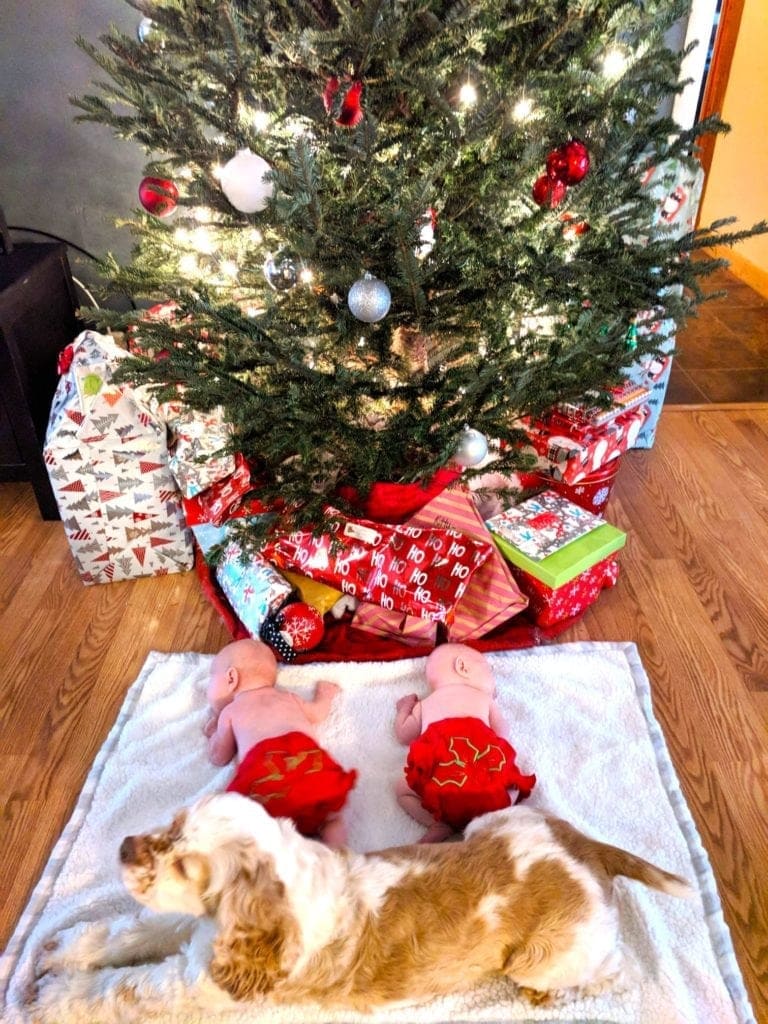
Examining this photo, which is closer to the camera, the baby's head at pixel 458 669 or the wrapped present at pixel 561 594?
the baby's head at pixel 458 669

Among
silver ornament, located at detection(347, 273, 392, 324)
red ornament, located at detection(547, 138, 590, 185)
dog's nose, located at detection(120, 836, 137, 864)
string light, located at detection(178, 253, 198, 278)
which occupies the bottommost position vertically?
dog's nose, located at detection(120, 836, 137, 864)

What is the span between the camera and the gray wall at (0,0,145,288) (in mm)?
2059

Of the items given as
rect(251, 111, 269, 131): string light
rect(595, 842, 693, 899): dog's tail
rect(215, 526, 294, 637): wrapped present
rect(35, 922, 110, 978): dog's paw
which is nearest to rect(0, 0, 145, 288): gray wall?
rect(251, 111, 269, 131): string light

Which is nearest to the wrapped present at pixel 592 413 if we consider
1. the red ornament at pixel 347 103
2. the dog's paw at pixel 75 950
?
the red ornament at pixel 347 103

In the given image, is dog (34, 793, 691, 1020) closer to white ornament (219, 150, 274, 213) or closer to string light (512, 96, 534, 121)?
white ornament (219, 150, 274, 213)

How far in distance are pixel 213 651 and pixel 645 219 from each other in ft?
4.53

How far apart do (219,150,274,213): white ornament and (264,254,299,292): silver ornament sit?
14cm

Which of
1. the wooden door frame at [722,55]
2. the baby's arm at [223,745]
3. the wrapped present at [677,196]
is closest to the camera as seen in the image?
the baby's arm at [223,745]

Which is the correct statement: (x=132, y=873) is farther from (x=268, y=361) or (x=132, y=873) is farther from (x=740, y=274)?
(x=740, y=274)

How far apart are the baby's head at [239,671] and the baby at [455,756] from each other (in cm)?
29

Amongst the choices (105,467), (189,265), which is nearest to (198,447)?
(105,467)

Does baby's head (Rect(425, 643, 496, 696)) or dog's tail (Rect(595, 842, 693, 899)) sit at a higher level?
dog's tail (Rect(595, 842, 693, 899))

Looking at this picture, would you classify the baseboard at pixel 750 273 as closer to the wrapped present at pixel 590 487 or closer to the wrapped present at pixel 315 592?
the wrapped present at pixel 590 487

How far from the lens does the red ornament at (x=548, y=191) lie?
50.3 inches
